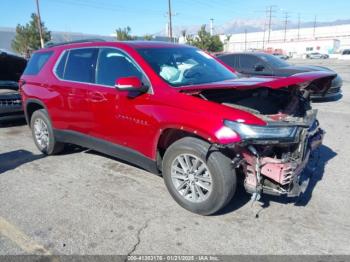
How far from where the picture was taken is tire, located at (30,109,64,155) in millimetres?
5388

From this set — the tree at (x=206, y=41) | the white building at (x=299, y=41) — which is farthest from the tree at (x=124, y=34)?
the white building at (x=299, y=41)

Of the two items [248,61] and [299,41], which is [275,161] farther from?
[299,41]

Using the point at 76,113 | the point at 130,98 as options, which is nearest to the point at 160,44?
the point at 130,98

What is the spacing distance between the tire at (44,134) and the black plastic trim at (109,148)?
168 millimetres

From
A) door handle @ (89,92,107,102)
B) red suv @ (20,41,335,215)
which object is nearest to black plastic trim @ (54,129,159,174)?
red suv @ (20,41,335,215)

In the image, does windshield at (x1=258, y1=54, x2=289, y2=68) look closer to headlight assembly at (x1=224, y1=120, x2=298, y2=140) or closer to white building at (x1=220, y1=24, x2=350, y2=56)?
headlight assembly at (x1=224, y1=120, x2=298, y2=140)

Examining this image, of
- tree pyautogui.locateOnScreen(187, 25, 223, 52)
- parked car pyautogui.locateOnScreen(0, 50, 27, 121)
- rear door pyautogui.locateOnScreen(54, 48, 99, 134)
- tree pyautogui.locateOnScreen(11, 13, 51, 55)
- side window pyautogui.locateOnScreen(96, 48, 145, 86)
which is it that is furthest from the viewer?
tree pyautogui.locateOnScreen(187, 25, 223, 52)

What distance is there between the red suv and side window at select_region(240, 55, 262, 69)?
6.32 m

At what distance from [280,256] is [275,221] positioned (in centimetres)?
59

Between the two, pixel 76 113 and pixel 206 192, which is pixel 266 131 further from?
pixel 76 113

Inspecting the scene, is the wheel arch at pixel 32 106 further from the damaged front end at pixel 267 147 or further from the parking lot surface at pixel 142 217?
the damaged front end at pixel 267 147

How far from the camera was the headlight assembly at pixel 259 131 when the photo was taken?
10.0ft

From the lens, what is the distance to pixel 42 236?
3154mm

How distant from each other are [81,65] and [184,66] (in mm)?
1496
